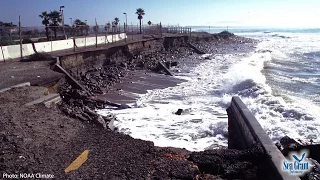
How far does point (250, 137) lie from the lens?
6027 mm

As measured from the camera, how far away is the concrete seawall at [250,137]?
472 centimetres

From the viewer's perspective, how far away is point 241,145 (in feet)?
21.8

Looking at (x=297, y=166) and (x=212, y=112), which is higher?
(x=297, y=166)

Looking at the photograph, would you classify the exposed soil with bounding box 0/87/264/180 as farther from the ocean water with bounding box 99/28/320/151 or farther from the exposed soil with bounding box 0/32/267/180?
Result: the ocean water with bounding box 99/28/320/151

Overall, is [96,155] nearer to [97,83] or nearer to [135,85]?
[97,83]

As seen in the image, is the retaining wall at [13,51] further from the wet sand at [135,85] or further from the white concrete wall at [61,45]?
the wet sand at [135,85]

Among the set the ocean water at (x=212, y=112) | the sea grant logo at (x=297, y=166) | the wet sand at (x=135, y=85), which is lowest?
the ocean water at (x=212, y=112)

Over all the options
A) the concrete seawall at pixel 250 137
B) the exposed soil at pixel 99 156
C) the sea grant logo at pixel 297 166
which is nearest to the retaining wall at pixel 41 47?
the exposed soil at pixel 99 156

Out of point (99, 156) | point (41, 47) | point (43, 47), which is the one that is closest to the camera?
point (99, 156)

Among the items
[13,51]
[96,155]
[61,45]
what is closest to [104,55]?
[61,45]

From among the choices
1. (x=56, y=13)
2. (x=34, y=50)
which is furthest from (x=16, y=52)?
(x=56, y=13)

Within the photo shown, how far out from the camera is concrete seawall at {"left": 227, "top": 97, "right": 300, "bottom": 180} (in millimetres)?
4723

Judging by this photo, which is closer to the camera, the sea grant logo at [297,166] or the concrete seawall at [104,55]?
the sea grant logo at [297,166]

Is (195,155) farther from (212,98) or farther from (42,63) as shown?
(42,63)
